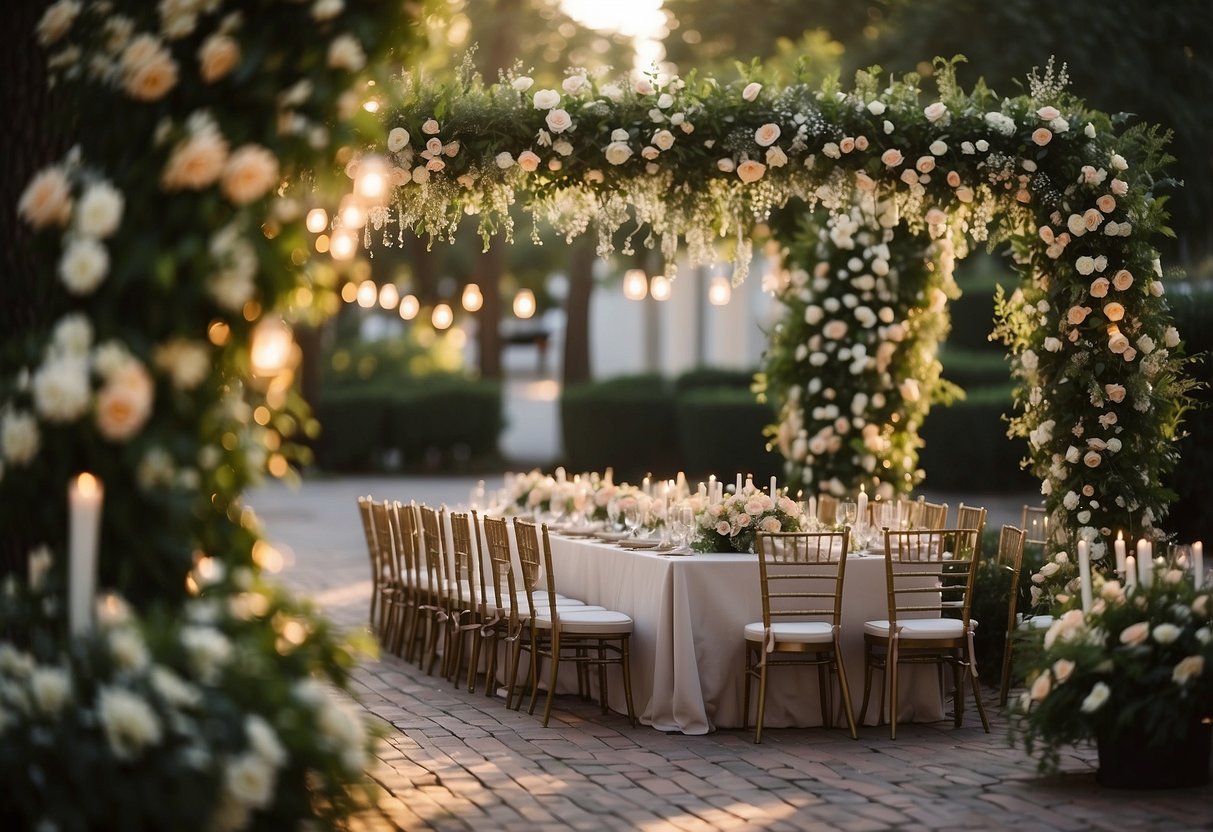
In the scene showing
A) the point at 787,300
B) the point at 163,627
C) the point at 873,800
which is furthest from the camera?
the point at 787,300

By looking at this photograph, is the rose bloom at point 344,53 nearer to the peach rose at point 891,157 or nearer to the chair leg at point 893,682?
the chair leg at point 893,682

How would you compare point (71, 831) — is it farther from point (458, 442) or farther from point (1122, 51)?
point (458, 442)

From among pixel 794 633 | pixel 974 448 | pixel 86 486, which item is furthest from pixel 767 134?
pixel 974 448

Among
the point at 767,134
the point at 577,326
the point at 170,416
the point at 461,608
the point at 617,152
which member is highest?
the point at 767,134

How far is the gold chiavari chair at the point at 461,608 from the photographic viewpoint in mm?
9367

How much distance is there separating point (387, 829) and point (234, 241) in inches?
96.1

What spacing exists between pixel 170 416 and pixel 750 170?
461 cm

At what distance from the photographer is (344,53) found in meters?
5.10

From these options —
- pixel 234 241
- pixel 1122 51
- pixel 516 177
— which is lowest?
pixel 234 241

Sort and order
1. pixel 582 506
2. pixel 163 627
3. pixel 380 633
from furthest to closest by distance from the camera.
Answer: pixel 380 633 < pixel 582 506 < pixel 163 627

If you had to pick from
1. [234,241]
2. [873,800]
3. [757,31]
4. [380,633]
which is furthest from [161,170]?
[757,31]

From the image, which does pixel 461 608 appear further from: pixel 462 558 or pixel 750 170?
pixel 750 170

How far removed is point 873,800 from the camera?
6.57 meters

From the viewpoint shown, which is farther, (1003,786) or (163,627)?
(1003,786)
